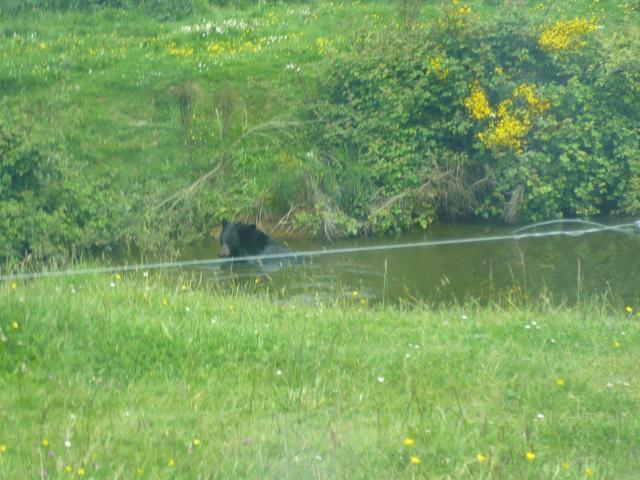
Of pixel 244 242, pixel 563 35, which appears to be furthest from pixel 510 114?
pixel 244 242

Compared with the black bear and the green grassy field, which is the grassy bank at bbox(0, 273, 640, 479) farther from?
the green grassy field

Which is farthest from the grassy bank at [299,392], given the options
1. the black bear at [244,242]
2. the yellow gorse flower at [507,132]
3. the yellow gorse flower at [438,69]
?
the yellow gorse flower at [438,69]

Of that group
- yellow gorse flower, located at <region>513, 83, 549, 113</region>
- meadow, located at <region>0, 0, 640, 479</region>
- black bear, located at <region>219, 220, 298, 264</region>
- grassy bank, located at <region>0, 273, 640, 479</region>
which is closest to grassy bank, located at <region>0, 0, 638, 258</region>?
yellow gorse flower, located at <region>513, 83, 549, 113</region>

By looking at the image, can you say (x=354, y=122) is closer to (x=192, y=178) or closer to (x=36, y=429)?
(x=192, y=178)

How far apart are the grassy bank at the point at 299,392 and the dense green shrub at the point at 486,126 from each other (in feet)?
26.8

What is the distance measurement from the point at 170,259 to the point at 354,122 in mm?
4191

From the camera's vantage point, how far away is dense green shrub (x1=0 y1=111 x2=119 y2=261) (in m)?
13.6

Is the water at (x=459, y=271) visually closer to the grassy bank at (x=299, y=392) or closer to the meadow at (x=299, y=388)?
the meadow at (x=299, y=388)

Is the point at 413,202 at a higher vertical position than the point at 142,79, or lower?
lower

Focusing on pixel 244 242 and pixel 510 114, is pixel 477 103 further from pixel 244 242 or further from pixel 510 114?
pixel 244 242

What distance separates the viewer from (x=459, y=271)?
42.8ft

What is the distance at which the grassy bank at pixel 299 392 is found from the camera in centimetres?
444

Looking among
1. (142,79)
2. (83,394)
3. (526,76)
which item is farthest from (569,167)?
(83,394)

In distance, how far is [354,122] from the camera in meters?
16.4
